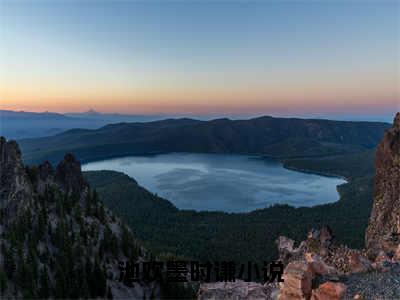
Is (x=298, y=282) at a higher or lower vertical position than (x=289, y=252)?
higher

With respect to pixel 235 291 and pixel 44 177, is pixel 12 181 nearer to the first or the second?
pixel 44 177

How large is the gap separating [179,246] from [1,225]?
4876 centimetres

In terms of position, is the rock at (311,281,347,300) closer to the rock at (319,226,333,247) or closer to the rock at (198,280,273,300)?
the rock at (198,280,273,300)

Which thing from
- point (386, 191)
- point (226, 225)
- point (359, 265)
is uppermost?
point (359, 265)

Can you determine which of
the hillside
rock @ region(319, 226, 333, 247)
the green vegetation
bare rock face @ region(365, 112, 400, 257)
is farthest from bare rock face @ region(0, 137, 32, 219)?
bare rock face @ region(365, 112, 400, 257)

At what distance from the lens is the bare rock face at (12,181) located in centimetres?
3969

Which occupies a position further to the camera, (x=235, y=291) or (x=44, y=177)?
(x=44, y=177)

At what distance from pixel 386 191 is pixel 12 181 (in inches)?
2159

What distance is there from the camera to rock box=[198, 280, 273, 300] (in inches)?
909

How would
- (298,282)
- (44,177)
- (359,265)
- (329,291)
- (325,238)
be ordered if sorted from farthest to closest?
(44,177) → (325,238) → (359,265) → (298,282) → (329,291)

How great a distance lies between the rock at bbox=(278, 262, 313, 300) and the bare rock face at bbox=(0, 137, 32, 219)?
3615 cm

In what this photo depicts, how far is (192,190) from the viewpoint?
192625 mm

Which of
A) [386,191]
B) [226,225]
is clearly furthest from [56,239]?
[226,225]

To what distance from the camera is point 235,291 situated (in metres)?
24.1
